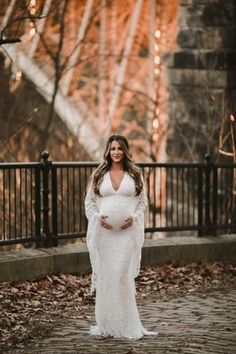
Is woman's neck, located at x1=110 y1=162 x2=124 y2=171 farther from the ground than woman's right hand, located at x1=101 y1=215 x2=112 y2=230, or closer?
farther from the ground

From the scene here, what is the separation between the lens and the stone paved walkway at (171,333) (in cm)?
972

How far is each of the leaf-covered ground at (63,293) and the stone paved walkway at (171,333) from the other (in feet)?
0.84

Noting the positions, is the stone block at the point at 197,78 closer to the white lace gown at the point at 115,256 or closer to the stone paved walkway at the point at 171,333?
the stone paved walkway at the point at 171,333

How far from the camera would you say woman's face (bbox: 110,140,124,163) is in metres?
10.5

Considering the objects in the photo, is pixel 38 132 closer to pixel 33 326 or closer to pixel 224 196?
pixel 224 196

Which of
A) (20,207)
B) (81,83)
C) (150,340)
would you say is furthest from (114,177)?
(81,83)

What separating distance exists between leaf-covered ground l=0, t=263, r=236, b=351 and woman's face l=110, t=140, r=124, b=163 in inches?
60.6

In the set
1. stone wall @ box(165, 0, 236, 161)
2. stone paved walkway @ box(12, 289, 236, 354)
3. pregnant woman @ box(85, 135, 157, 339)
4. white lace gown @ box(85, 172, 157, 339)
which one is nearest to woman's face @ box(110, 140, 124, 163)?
pregnant woman @ box(85, 135, 157, 339)

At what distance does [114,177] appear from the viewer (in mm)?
10602

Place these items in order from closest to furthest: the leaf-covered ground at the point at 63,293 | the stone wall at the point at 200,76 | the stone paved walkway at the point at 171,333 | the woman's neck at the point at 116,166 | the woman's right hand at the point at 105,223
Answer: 1. the stone paved walkway at the point at 171,333
2. the woman's right hand at the point at 105,223
3. the woman's neck at the point at 116,166
4. the leaf-covered ground at the point at 63,293
5. the stone wall at the point at 200,76

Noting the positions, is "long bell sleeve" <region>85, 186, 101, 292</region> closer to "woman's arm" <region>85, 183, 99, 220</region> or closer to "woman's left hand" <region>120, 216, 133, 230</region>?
"woman's arm" <region>85, 183, 99, 220</region>

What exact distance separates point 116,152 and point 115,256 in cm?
85

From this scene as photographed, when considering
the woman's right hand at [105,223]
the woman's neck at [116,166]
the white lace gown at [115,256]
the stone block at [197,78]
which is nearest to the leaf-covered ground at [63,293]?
the white lace gown at [115,256]

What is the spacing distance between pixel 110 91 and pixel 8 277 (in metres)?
19.1
